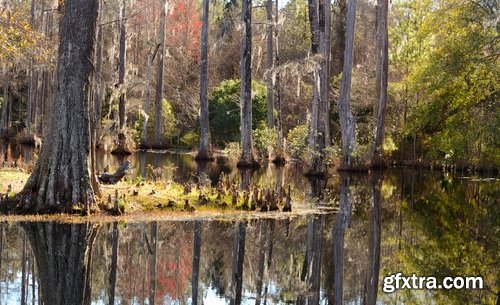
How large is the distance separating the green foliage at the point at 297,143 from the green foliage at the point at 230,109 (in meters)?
4.54

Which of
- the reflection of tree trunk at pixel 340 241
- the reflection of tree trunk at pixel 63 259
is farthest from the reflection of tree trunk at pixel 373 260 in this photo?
the reflection of tree trunk at pixel 63 259

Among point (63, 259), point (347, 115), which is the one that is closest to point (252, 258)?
point (63, 259)

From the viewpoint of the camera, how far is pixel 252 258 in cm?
921

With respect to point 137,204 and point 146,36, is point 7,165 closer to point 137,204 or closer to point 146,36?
point 137,204

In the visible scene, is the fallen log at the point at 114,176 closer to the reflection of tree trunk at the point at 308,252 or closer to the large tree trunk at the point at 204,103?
the reflection of tree trunk at the point at 308,252

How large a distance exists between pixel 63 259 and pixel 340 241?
163 inches

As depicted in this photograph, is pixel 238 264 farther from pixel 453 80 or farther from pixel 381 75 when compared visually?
pixel 381 75


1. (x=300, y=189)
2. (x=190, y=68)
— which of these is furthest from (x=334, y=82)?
(x=300, y=189)

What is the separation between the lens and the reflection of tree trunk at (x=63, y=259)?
685cm

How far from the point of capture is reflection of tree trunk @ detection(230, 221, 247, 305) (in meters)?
7.50

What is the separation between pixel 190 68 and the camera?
42.6m

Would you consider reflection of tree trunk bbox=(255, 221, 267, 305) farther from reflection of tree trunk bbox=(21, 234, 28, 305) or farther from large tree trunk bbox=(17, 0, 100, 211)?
large tree trunk bbox=(17, 0, 100, 211)

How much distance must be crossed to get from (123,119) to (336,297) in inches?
1084

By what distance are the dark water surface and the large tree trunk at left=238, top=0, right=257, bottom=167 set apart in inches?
445
